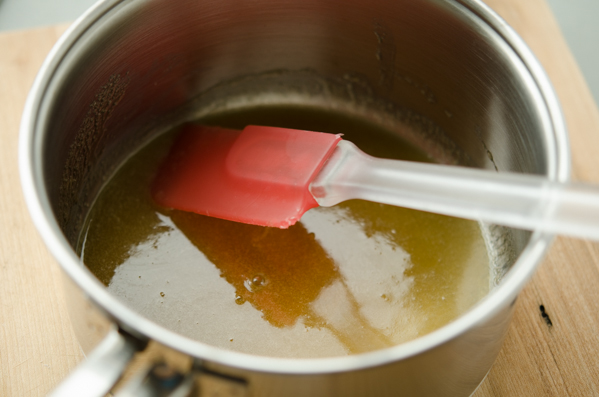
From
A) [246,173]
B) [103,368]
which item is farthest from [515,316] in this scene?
A: [103,368]

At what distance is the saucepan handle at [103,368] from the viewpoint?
1.84 feet

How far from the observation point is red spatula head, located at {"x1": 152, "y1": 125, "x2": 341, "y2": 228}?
38.7 inches

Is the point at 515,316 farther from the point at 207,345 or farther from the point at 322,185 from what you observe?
the point at 207,345

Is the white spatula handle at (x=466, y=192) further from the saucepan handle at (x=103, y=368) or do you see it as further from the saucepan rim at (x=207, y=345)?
the saucepan handle at (x=103, y=368)

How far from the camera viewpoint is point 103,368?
1.90 ft

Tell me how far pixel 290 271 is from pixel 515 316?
15.4 inches

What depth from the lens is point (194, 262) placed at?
104 cm

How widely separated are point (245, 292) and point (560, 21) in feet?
4.58

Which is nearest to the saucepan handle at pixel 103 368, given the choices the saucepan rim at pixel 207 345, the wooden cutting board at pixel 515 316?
the saucepan rim at pixel 207 345

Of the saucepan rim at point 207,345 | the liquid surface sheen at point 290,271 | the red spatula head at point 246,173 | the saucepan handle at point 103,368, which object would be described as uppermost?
the saucepan rim at point 207,345

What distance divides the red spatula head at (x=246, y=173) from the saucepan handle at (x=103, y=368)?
1.39 feet

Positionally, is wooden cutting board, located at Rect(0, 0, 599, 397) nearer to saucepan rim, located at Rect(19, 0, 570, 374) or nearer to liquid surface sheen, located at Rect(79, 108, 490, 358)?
liquid surface sheen, located at Rect(79, 108, 490, 358)

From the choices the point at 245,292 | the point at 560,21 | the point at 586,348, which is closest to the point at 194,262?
the point at 245,292

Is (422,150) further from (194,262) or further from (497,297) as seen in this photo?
(497,297)
